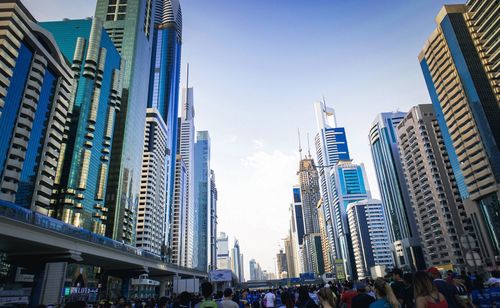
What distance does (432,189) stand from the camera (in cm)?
10881

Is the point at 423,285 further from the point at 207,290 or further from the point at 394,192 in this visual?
the point at 394,192

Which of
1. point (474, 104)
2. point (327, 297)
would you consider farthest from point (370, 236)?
point (327, 297)

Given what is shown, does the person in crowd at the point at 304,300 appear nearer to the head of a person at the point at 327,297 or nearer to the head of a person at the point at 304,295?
the head of a person at the point at 304,295

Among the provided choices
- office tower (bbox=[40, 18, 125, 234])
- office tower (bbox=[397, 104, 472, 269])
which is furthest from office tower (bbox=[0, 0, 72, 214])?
office tower (bbox=[397, 104, 472, 269])

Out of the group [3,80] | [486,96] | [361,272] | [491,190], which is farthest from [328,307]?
[361,272]

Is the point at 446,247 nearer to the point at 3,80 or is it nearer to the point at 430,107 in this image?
the point at 430,107

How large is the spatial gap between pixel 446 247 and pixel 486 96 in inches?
1940

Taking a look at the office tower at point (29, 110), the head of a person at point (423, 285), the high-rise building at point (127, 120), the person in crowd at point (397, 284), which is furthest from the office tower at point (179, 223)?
the head of a person at point (423, 285)

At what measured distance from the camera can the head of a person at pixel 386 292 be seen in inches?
217

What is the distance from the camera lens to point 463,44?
85188 mm

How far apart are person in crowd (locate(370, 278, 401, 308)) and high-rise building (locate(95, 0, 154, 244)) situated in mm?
108437

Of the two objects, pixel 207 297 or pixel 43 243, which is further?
pixel 43 243

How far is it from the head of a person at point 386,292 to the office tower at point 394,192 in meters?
139

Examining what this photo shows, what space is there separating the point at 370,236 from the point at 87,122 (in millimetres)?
143655
